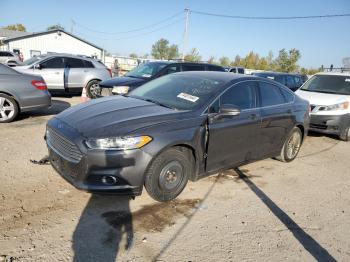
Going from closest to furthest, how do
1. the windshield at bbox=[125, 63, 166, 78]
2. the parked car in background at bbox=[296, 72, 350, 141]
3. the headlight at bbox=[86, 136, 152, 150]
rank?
the headlight at bbox=[86, 136, 152, 150], the parked car in background at bbox=[296, 72, 350, 141], the windshield at bbox=[125, 63, 166, 78]

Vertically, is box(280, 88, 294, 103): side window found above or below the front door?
above

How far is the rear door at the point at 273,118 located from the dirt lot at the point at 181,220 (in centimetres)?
56

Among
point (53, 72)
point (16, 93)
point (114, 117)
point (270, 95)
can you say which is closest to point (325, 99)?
point (270, 95)

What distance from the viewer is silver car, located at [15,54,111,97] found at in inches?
425

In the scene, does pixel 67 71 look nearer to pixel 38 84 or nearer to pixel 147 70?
pixel 147 70

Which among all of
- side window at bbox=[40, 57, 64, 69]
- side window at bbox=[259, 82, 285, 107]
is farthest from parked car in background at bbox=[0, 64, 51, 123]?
side window at bbox=[259, 82, 285, 107]

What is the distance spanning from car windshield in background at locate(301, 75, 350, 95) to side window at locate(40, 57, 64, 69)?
847 cm

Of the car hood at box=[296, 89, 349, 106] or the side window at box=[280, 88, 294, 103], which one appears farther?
the car hood at box=[296, 89, 349, 106]

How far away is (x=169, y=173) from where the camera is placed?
12.3ft

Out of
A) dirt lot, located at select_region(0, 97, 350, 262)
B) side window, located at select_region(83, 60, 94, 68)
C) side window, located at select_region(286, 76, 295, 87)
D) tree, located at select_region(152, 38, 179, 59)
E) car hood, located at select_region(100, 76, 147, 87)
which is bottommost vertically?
dirt lot, located at select_region(0, 97, 350, 262)

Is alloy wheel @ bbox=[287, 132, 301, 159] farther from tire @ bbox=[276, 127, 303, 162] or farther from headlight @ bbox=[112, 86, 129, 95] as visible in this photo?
headlight @ bbox=[112, 86, 129, 95]

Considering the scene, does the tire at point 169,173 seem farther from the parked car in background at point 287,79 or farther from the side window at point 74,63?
the parked car in background at point 287,79

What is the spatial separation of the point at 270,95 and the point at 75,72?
27.5 feet

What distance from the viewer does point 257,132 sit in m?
4.79
